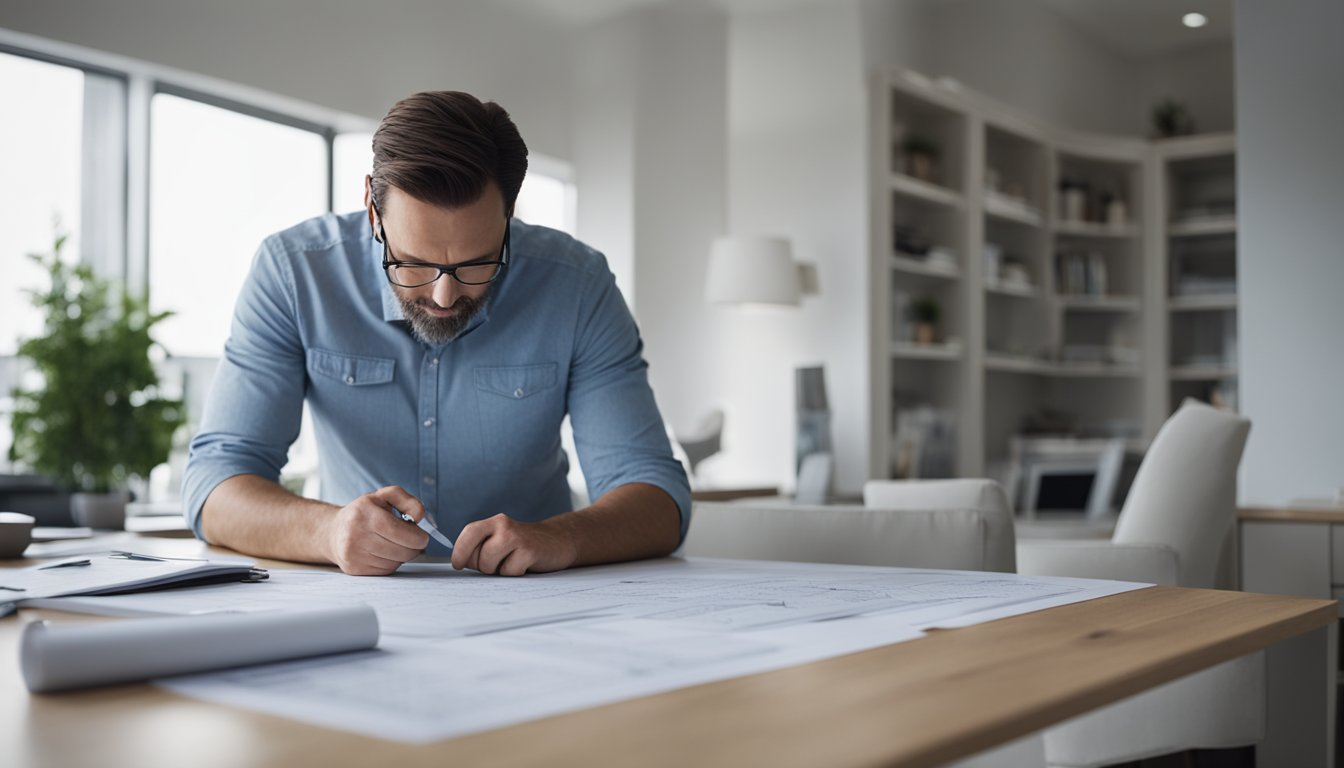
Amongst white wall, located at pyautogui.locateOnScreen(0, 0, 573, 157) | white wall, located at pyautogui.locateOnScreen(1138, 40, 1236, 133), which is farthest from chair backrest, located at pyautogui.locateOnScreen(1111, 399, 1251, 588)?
white wall, located at pyautogui.locateOnScreen(1138, 40, 1236, 133)

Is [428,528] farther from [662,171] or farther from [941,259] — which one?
[941,259]

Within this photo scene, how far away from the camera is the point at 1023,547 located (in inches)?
96.0

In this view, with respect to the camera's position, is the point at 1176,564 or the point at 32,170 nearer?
the point at 1176,564

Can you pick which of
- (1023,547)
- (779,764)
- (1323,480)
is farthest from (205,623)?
(1323,480)

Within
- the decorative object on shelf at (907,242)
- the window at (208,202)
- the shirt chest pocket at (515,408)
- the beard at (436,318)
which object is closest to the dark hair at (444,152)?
the beard at (436,318)

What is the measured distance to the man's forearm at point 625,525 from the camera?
1329mm

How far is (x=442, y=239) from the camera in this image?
144cm

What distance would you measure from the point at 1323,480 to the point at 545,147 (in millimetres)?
4161

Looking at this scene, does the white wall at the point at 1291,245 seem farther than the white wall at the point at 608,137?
No

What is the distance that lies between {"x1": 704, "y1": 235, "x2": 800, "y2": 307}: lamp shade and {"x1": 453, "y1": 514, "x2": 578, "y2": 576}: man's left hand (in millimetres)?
4630

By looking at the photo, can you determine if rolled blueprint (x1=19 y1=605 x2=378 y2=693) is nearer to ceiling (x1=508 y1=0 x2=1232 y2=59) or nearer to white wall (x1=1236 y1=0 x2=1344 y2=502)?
white wall (x1=1236 y1=0 x2=1344 y2=502)

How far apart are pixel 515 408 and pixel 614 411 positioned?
136 millimetres

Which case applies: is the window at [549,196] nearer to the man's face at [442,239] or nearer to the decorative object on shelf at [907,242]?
the decorative object on shelf at [907,242]

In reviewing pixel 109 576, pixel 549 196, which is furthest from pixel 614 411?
pixel 549 196
